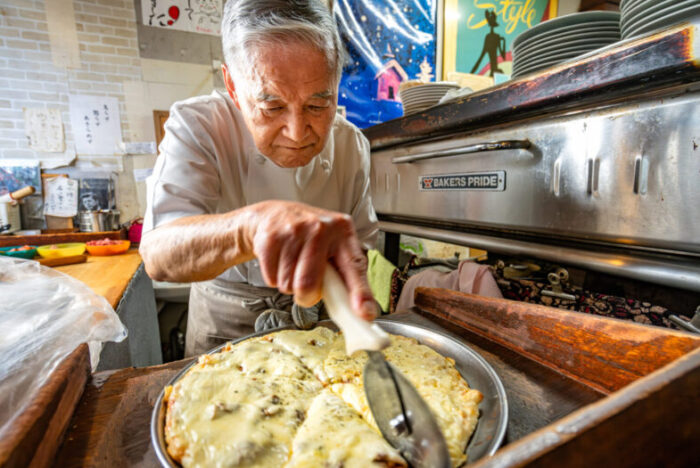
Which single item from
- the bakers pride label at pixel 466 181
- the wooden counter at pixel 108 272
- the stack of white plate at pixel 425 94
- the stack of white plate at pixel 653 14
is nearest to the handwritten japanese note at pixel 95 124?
the wooden counter at pixel 108 272

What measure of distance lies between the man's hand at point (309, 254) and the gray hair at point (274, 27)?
64cm

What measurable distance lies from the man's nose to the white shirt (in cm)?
39

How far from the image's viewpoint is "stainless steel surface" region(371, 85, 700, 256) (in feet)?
3.56

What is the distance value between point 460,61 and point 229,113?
3.84 metres

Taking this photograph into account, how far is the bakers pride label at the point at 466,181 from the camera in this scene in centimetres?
167

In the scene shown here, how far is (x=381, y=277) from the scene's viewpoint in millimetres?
2438

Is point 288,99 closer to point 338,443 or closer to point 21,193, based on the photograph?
point 338,443

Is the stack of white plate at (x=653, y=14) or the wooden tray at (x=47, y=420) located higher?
the stack of white plate at (x=653, y=14)

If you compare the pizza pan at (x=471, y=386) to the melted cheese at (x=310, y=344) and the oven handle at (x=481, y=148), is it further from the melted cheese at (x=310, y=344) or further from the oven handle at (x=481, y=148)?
the oven handle at (x=481, y=148)

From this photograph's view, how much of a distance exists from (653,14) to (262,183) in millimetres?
1569

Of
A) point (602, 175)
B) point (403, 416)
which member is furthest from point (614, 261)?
point (403, 416)

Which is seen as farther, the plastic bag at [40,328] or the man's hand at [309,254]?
the plastic bag at [40,328]

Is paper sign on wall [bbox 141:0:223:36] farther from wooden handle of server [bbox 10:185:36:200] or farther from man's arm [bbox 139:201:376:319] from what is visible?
man's arm [bbox 139:201:376:319]

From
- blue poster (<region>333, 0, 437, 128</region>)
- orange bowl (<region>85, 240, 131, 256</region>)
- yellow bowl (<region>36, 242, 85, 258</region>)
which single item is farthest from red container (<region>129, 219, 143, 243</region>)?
blue poster (<region>333, 0, 437, 128</region>)
